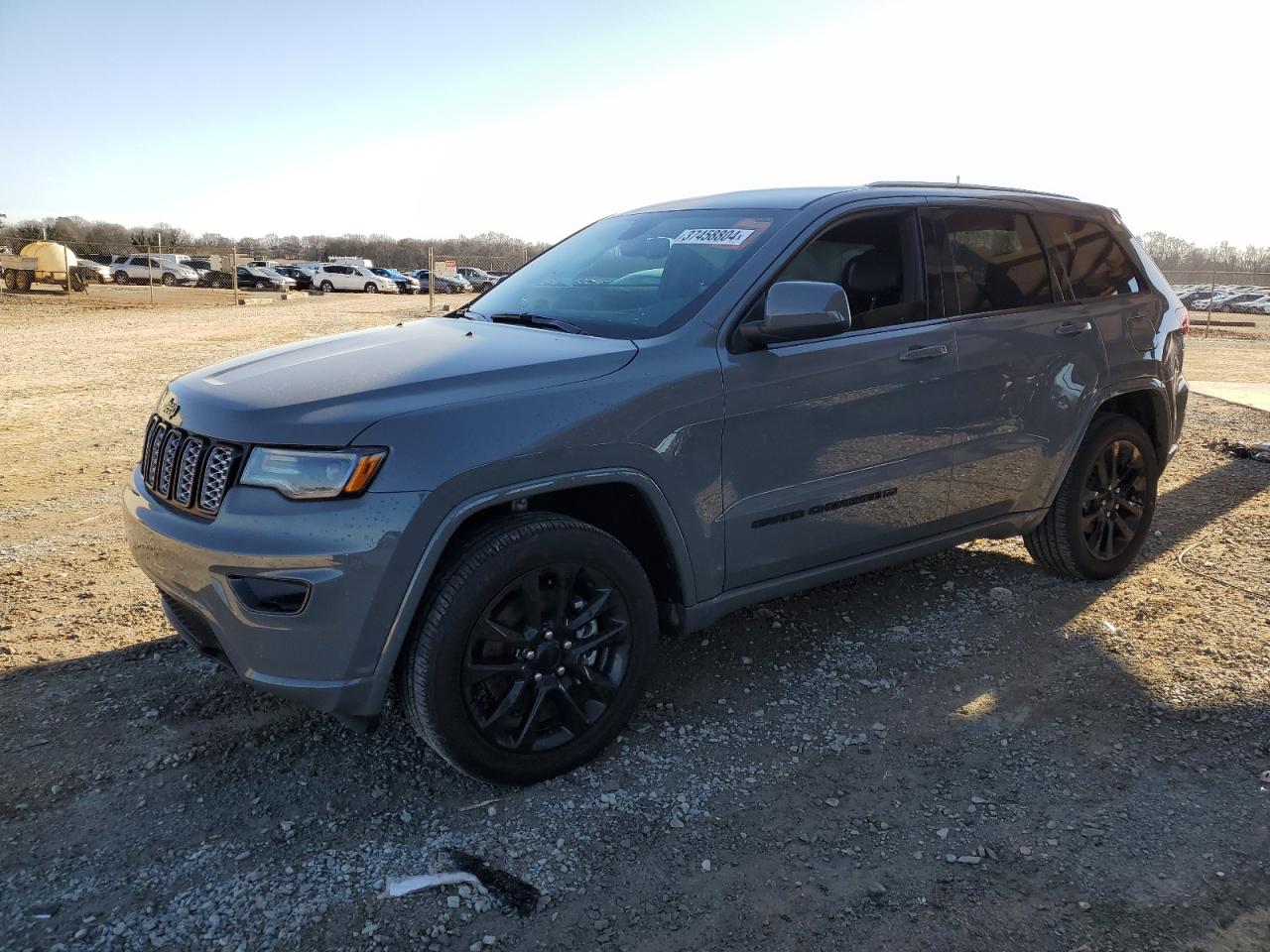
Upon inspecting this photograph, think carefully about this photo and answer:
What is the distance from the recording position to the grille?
281 cm

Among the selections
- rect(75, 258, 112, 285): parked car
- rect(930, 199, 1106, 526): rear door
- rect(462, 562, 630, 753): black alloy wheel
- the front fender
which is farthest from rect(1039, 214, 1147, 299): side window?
rect(75, 258, 112, 285): parked car

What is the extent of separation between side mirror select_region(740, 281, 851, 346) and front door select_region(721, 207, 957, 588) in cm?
8

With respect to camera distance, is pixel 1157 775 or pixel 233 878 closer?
pixel 233 878

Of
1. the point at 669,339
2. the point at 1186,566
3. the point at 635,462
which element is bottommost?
the point at 1186,566

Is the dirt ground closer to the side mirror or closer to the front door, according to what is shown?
the front door

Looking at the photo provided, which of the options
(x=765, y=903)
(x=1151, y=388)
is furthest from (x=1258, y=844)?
(x=1151, y=388)

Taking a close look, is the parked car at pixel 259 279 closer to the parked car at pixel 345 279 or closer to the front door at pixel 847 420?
the parked car at pixel 345 279

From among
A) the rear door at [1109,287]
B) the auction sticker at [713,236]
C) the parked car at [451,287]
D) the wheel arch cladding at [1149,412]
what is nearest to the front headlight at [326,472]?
the auction sticker at [713,236]

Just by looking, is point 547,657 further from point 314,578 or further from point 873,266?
point 873,266

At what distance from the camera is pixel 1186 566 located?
17.1ft

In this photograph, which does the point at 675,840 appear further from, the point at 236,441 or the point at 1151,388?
the point at 1151,388

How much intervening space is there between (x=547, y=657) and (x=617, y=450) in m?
0.69

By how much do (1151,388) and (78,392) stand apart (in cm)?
1017

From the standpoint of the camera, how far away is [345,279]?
49.3 meters
